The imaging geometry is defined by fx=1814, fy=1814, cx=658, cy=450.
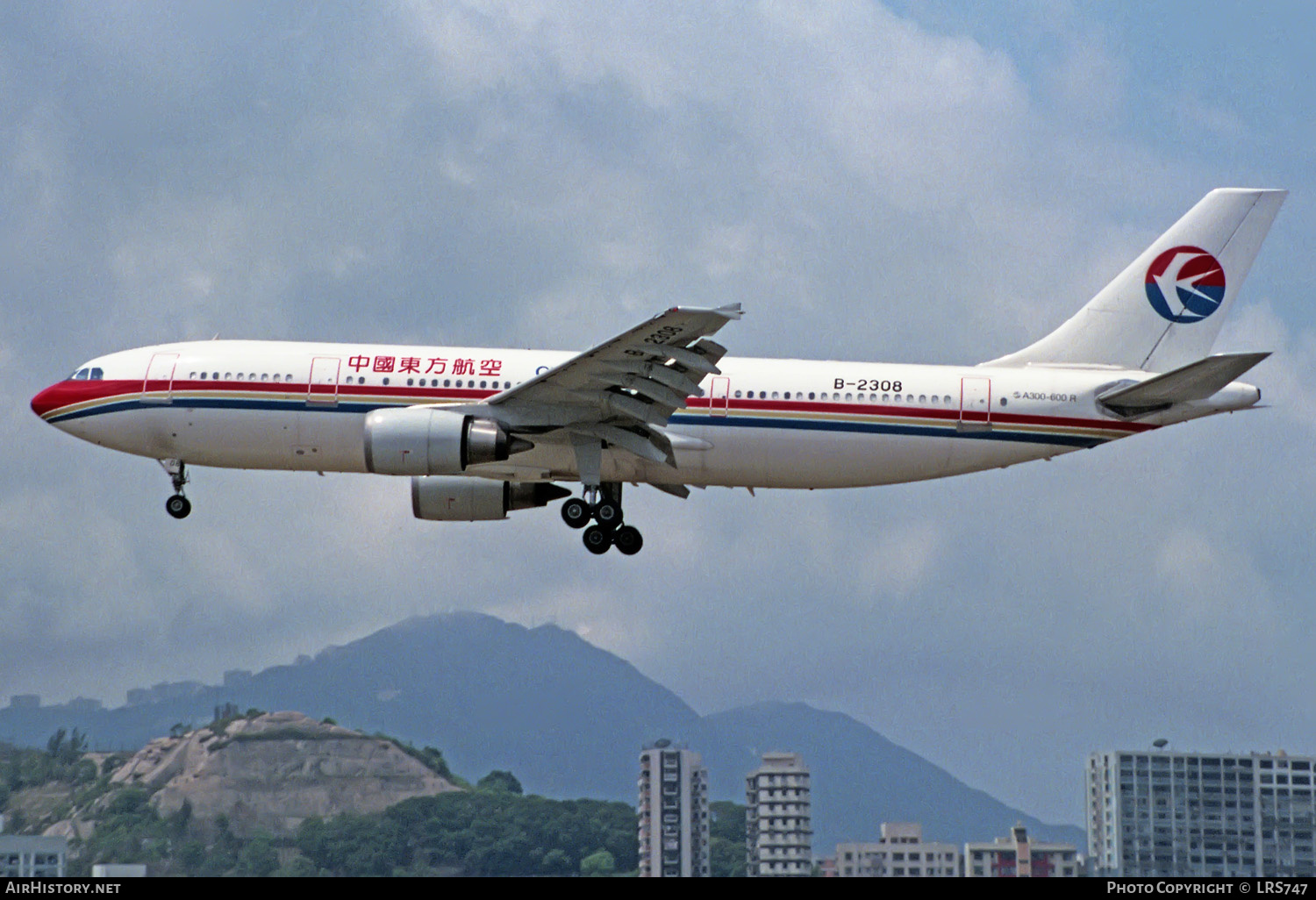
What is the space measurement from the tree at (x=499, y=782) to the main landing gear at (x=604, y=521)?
1062 inches

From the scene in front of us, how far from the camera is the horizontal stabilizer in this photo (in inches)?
1451

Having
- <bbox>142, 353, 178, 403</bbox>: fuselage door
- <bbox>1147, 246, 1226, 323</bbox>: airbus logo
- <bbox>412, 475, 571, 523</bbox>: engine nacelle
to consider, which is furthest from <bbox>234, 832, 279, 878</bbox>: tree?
<bbox>1147, 246, 1226, 323</bbox>: airbus logo

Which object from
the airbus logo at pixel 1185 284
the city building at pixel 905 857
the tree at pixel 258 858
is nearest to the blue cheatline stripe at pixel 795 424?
the airbus logo at pixel 1185 284

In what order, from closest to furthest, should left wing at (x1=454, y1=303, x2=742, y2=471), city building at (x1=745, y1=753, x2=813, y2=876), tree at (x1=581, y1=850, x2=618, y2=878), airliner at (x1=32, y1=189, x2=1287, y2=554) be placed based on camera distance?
left wing at (x1=454, y1=303, x2=742, y2=471), airliner at (x1=32, y1=189, x2=1287, y2=554), tree at (x1=581, y1=850, x2=618, y2=878), city building at (x1=745, y1=753, x2=813, y2=876)

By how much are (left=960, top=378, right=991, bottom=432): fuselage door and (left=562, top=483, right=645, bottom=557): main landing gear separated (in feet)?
25.4

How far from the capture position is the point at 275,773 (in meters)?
59.1

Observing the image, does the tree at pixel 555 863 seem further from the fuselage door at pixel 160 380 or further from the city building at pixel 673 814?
the fuselage door at pixel 160 380

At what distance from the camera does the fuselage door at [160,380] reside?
4003cm

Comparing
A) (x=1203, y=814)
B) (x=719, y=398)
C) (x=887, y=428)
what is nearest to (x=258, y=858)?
(x=719, y=398)

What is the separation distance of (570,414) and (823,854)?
53691 mm

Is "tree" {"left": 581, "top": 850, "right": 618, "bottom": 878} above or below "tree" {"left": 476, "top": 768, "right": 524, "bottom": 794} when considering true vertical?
below

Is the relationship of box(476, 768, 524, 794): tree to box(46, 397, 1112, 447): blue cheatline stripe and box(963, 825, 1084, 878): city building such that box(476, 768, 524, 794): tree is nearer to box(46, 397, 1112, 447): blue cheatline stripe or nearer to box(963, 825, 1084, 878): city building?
box(963, 825, 1084, 878): city building

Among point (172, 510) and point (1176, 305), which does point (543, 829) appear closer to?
point (172, 510)

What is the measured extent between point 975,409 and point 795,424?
399cm
